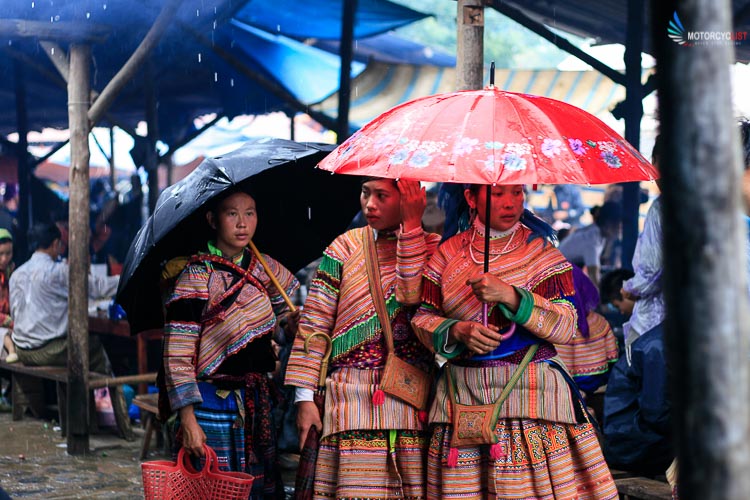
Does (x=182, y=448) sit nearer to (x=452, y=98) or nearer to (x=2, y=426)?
(x=452, y=98)

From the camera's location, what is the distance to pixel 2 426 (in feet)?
29.2

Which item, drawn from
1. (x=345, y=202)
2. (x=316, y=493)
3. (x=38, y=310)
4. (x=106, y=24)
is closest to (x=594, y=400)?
(x=345, y=202)

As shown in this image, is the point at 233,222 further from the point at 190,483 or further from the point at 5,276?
the point at 5,276

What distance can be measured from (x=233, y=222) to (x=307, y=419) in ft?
2.89

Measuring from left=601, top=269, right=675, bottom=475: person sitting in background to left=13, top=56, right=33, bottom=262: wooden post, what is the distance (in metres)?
9.28

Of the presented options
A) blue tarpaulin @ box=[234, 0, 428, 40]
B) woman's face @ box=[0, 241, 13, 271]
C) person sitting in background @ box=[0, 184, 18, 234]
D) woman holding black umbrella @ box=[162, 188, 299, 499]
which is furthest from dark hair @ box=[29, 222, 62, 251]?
woman holding black umbrella @ box=[162, 188, 299, 499]

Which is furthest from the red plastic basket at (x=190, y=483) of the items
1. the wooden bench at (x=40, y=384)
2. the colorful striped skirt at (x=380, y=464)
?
the wooden bench at (x=40, y=384)

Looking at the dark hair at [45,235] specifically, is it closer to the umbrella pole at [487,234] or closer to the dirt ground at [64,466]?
the dirt ground at [64,466]

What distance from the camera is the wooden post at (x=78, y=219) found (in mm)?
7383

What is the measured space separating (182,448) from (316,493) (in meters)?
0.57

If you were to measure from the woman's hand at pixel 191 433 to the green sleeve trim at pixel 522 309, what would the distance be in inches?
53.8

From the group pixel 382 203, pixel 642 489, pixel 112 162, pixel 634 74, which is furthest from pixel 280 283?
pixel 112 162

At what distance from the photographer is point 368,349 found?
398 centimetres

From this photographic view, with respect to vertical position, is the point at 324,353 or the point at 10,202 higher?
the point at 10,202
